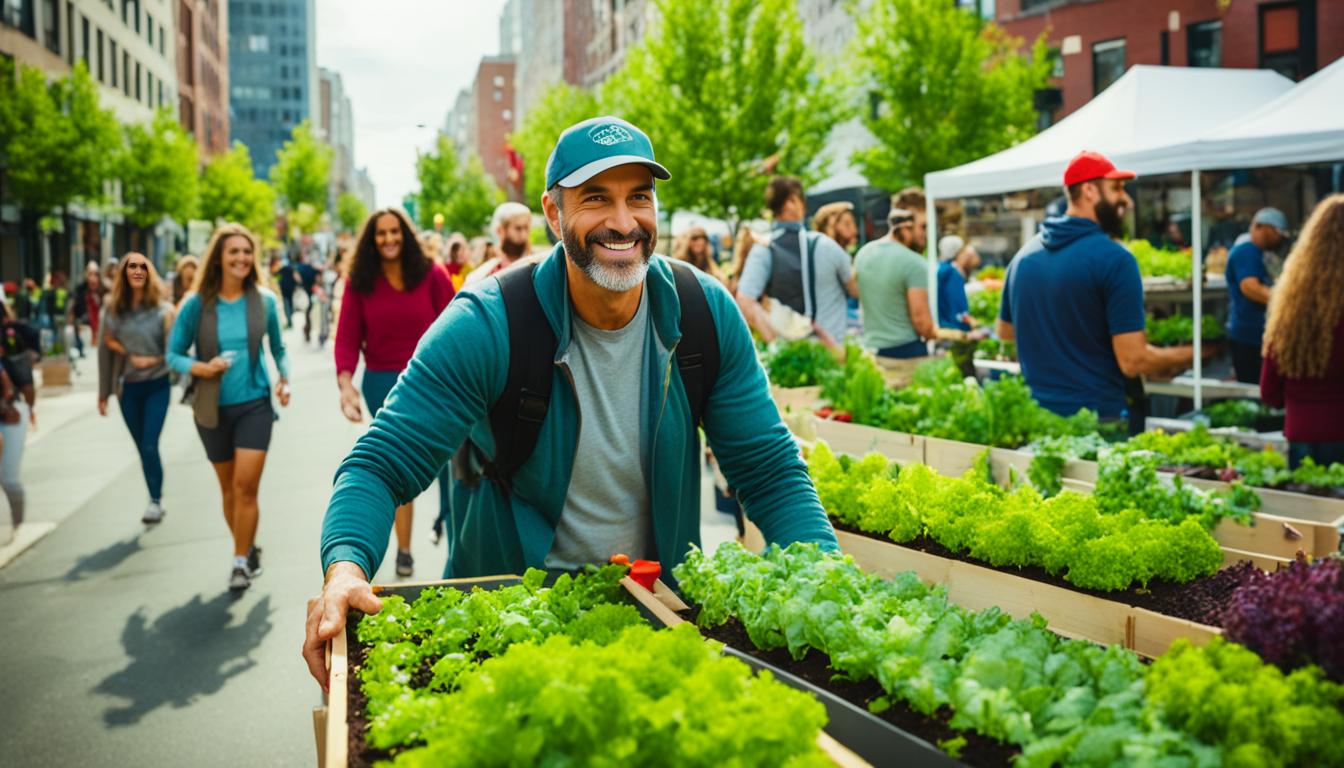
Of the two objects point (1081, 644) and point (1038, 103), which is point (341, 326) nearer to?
point (1081, 644)

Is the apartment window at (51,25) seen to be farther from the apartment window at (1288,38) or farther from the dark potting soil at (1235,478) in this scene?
the dark potting soil at (1235,478)

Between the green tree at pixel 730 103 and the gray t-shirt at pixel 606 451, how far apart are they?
33.2 metres

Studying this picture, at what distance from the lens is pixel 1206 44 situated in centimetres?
3123

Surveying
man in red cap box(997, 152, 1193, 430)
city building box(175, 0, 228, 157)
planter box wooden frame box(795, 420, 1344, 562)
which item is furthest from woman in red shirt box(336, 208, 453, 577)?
city building box(175, 0, 228, 157)

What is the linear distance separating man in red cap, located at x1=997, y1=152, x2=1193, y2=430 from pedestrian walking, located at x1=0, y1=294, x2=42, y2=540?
272 inches

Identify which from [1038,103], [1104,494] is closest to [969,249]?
[1104,494]

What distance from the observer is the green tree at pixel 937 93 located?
31.0 metres

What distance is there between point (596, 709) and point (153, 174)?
41.4 m

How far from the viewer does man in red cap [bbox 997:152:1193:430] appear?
226 inches

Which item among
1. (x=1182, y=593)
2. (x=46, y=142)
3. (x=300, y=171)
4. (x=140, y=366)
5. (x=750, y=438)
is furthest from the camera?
(x=300, y=171)

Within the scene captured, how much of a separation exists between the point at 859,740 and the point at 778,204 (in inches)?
266

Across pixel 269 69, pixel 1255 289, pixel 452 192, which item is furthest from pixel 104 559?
pixel 269 69

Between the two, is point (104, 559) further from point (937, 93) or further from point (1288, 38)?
point (1288, 38)

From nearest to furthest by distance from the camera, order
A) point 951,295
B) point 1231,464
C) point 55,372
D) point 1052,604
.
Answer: point 1052,604, point 1231,464, point 951,295, point 55,372
